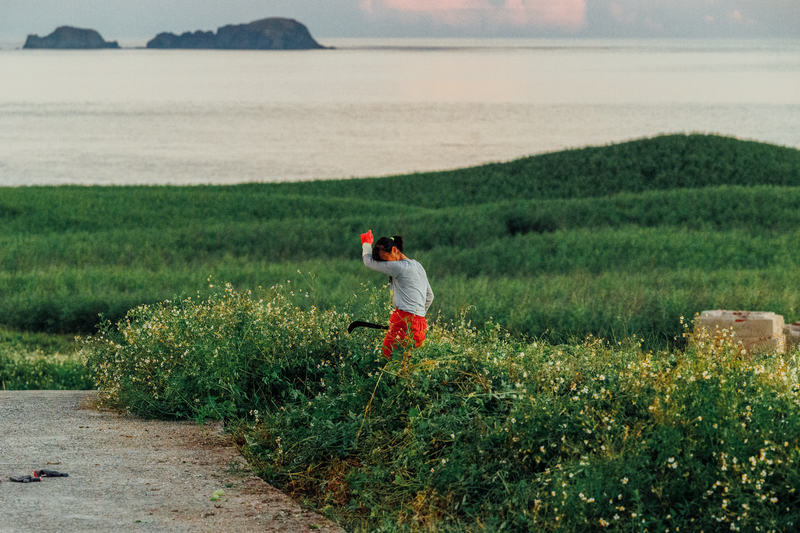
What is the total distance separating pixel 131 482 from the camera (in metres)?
7.30

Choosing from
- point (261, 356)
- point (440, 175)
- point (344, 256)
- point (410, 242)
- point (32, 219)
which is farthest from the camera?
point (440, 175)

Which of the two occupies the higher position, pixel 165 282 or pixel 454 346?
pixel 454 346

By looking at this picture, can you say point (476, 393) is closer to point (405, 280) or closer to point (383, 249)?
point (405, 280)

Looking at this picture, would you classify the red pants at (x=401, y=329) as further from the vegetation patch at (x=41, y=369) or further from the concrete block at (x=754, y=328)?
the vegetation patch at (x=41, y=369)

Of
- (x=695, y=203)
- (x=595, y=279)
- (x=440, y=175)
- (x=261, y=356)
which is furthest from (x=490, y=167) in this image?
(x=261, y=356)

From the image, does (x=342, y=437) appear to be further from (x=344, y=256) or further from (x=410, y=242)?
(x=410, y=242)

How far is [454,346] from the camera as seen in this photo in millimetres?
8734

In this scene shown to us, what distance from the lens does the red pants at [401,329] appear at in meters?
8.72

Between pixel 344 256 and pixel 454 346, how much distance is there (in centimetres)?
2259

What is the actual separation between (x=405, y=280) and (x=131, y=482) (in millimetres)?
3444

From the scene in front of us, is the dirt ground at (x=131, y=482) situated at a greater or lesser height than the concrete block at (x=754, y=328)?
lesser

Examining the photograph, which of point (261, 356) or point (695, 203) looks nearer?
point (261, 356)

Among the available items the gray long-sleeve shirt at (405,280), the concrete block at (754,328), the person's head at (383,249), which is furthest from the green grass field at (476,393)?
the person's head at (383,249)

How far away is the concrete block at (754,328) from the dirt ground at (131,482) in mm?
7377
